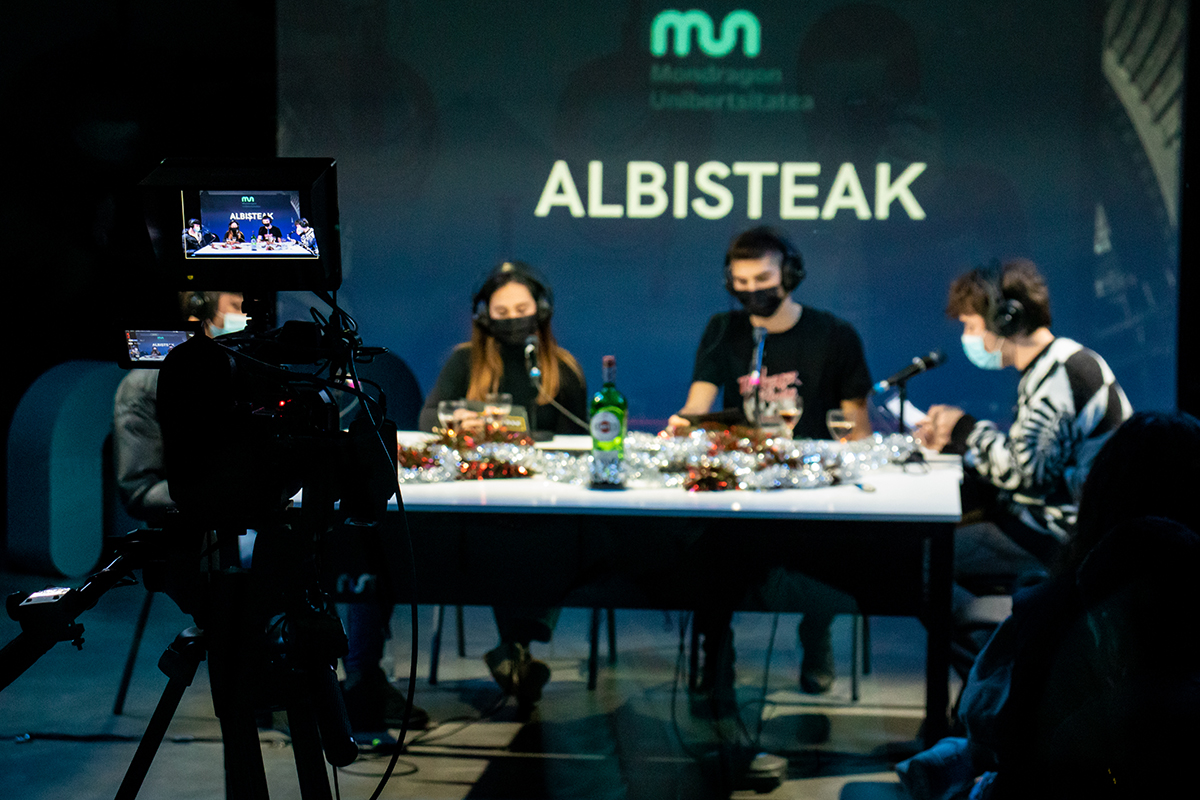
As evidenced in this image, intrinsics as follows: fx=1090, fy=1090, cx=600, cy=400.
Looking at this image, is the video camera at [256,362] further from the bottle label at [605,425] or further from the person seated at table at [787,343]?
the person seated at table at [787,343]

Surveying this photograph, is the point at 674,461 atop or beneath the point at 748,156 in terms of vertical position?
beneath

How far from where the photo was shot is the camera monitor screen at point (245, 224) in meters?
1.28

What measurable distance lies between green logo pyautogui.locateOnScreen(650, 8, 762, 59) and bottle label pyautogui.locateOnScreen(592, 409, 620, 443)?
275 cm

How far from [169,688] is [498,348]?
2.71m

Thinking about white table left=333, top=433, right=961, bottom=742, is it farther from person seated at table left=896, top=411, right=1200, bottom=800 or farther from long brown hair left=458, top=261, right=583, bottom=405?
long brown hair left=458, top=261, right=583, bottom=405

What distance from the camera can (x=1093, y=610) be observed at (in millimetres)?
1433

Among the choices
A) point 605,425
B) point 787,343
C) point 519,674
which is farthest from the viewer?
point 787,343

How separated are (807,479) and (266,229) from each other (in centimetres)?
159

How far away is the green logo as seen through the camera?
4.75m

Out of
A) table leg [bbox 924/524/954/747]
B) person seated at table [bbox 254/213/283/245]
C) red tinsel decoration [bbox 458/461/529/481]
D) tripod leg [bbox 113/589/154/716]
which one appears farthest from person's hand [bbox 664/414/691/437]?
person seated at table [bbox 254/213/283/245]

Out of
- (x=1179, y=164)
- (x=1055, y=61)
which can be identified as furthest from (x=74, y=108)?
(x=1179, y=164)

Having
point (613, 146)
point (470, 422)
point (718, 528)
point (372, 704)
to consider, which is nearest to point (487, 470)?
point (470, 422)

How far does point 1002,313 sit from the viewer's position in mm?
3426

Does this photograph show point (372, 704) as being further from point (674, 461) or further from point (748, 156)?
point (748, 156)
